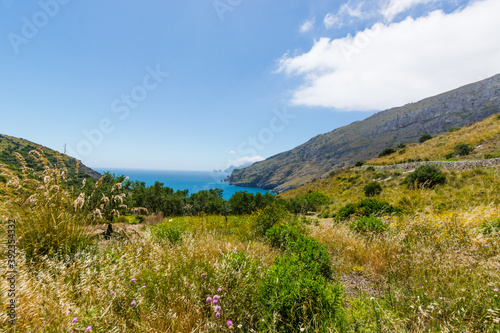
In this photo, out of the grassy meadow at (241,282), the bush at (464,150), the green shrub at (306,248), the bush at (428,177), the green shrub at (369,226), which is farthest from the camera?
the bush at (464,150)

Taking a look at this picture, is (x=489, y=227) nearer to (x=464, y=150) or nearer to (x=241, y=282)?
(x=241, y=282)

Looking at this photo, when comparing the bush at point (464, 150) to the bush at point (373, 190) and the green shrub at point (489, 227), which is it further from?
the green shrub at point (489, 227)

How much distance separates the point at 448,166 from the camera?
17.4 meters

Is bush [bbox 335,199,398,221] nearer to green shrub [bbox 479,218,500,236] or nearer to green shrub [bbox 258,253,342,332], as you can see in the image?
green shrub [bbox 479,218,500,236]

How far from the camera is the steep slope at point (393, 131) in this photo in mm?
101812


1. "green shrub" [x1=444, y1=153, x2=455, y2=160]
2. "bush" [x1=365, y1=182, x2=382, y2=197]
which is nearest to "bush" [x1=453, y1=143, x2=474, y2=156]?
"green shrub" [x1=444, y1=153, x2=455, y2=160]

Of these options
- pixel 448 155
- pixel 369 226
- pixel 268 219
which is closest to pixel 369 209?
pixel 369 226

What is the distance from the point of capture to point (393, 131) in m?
128

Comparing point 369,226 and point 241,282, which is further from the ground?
point 241,282

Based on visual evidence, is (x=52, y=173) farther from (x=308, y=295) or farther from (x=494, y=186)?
(x=494, y=186)

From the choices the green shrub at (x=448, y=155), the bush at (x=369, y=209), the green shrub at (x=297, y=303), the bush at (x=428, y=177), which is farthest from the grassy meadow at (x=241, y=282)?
the green shrub at (x=448, y=155)

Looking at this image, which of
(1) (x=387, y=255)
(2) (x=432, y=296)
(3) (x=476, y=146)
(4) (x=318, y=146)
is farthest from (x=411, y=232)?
(4) (x=318, y=146)

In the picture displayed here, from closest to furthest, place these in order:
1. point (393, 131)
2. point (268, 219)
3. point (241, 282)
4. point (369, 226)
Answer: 1. point (241, 282)
2. point (369, 226)
3. point (268, 219)
4. point (393, 131)

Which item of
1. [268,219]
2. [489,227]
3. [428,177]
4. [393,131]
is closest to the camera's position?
[489,227]
